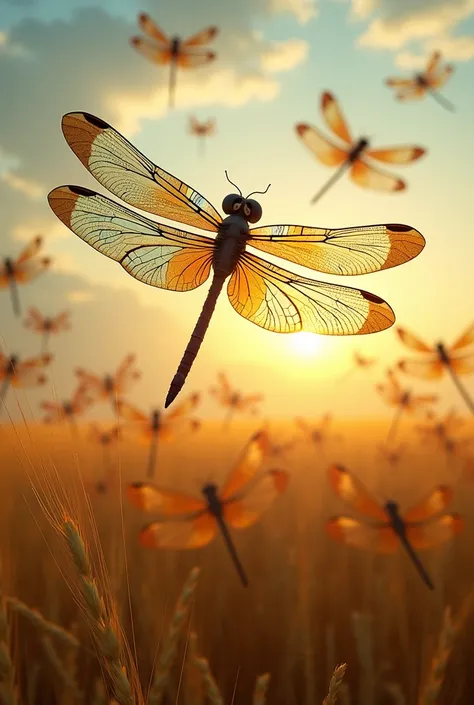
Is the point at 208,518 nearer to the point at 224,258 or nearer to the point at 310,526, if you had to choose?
the point at 224,258

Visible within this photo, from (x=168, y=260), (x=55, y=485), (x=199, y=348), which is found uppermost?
(x=168, y=260)

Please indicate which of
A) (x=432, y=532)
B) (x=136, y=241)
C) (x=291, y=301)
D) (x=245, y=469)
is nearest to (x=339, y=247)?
(x=291, y=301)

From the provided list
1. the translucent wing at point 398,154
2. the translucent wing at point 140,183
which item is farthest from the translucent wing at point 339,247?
the translucent wing at point 398,154

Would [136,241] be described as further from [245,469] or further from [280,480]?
[245,469]

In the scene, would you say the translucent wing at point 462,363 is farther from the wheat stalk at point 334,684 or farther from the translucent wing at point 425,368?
the wheat stalk at point 334,684

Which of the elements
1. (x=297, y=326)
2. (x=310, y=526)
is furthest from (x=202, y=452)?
(x=297, y=326)

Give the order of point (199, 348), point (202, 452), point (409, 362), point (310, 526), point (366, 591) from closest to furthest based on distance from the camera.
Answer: point (199, 348) → point (366, 591) → point (409, 362) → point (310, 526) → point (202, 452)

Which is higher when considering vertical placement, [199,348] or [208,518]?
[199,348]
